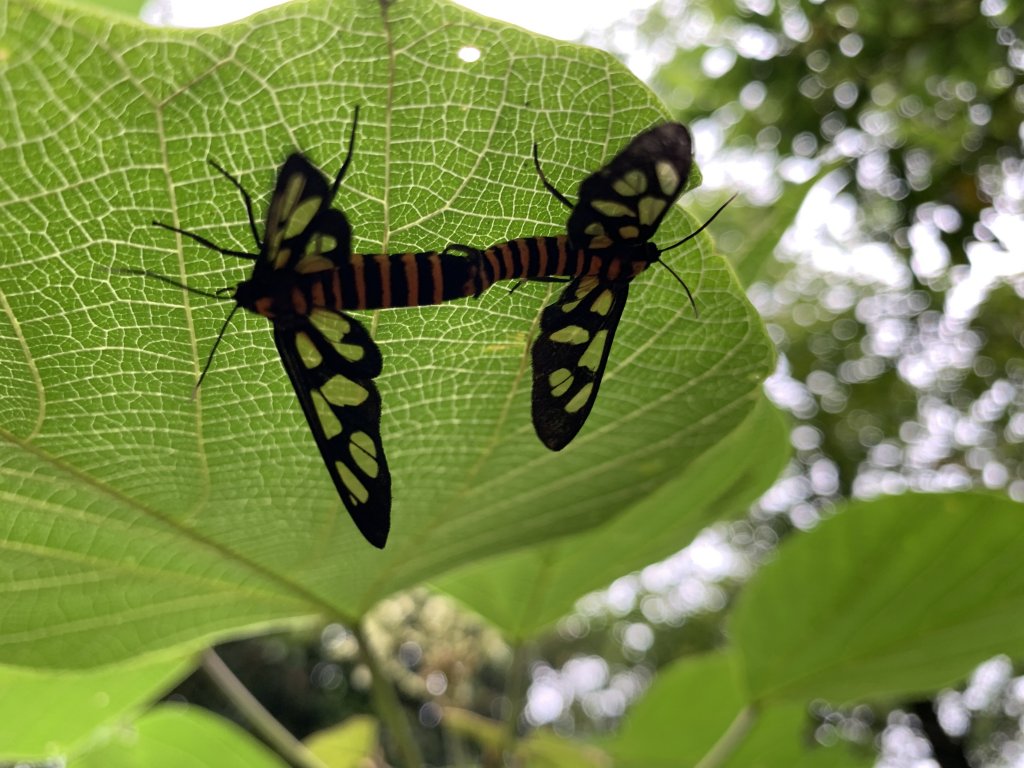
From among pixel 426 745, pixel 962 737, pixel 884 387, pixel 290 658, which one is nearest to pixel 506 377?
pixel 884 387

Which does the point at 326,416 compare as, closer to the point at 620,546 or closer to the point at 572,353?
the point at 572,353

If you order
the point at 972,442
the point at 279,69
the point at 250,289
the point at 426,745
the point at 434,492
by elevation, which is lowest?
the point at 426,745

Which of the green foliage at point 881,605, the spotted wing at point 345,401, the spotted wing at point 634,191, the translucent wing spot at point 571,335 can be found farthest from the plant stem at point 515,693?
the spotted wing at point 634,191

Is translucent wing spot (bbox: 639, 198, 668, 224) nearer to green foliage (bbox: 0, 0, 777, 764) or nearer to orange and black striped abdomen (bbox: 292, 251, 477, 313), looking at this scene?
green foliage (bbox: 0, 0, 777, 764)

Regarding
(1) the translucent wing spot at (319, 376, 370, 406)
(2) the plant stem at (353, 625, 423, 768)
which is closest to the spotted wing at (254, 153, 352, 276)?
(1) the translucent wing spot at (319, 376, 370, 406)

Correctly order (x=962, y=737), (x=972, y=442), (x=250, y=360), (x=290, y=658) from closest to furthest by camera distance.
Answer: (x=250, y=360)
(x=972, y=442)
(x=962, y=737)
(x=290, y=658)

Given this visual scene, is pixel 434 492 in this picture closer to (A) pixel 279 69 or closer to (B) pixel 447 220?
(B) pixel 447 220
